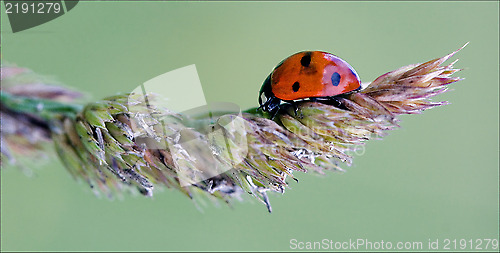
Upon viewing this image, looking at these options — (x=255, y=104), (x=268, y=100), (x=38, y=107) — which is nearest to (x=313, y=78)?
(x=268, y=100)

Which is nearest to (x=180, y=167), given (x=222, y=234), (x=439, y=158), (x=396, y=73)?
(x=396, y=73)

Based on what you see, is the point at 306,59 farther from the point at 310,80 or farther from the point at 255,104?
the point at 255,104

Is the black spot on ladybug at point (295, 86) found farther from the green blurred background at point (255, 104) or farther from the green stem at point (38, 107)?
the green blurred background at point (255, 104)

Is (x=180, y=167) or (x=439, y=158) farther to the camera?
(x=439, y=158)

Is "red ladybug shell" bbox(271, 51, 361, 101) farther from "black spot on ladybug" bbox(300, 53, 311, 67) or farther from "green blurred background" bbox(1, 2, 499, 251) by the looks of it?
"green blurred background" bbox(1, 2, 499, 251)

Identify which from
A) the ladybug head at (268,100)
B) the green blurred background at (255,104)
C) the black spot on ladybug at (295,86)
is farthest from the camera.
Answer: the green blurred background at (255,104)

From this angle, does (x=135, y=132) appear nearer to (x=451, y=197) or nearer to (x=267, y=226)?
(x=267, y=226)

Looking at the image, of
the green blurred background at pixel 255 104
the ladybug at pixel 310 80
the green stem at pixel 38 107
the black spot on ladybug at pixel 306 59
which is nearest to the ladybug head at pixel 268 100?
the ladybug at pixel 310 80
